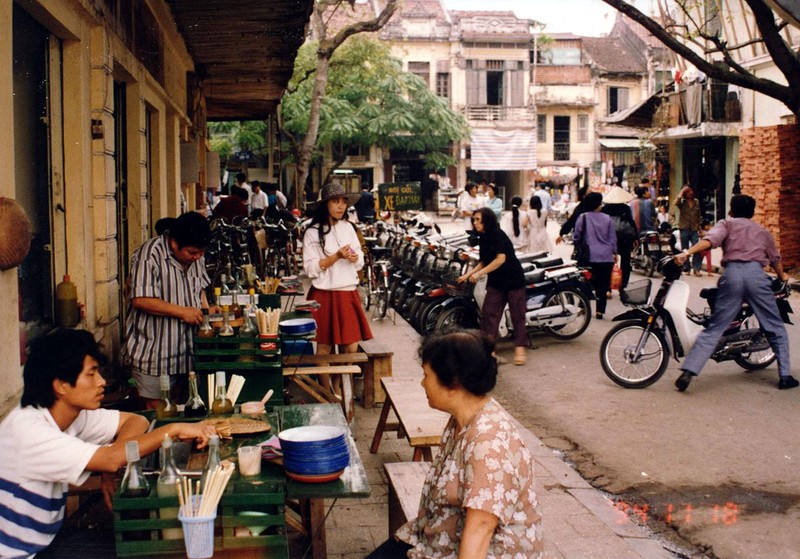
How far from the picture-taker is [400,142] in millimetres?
41406

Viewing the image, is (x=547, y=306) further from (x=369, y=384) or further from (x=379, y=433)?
(x=379, y=433)

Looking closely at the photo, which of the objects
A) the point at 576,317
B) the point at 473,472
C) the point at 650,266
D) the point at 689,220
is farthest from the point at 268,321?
the point at 689,220

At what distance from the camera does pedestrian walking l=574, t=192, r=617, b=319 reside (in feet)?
41.3

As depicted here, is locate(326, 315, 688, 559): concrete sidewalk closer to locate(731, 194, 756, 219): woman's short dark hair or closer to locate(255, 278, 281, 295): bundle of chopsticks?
locate(255, 278, 281, 295): bundle of chopsticks

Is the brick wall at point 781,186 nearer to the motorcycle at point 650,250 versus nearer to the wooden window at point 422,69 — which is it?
the motorcycle at point 650,250

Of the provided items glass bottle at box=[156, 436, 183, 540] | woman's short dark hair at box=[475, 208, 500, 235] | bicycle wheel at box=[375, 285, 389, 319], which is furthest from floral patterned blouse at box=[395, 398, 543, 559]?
bicycle wheel at box=[375, 285, 389, 319]

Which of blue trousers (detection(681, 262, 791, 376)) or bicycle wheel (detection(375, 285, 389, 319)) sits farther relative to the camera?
bicycle wheel (detection(375, 285, 389, 319))

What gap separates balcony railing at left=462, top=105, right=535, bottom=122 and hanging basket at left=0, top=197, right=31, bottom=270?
147ft

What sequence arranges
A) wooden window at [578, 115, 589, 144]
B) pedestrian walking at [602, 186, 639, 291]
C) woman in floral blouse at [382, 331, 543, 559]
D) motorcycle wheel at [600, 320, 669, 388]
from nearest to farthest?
woman in floral blouse at [382, 331, 543, 559] → motorcycle wheel at [600, 320, 669, 388] → pedestrian walking at [602, 186, 639, 291] → wooden window at [578, 115, 589, 144]

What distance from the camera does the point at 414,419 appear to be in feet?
18.3

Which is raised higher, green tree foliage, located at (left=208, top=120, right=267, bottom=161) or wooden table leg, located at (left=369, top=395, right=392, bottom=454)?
green tree foliage, located at (left=208, top=120, right=267, bottom=161)

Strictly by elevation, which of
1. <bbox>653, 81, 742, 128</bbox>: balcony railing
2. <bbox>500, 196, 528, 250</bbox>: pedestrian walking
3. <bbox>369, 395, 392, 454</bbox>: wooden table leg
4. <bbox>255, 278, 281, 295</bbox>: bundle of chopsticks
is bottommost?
<bbox>369, 395, 392, 454</bbox>: wooden table leg

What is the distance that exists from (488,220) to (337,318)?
2.85 metres

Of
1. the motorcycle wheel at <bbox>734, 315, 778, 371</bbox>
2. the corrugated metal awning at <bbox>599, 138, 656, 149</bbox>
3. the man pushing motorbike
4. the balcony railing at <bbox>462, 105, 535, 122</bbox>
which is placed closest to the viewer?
the man pushing motorbike
